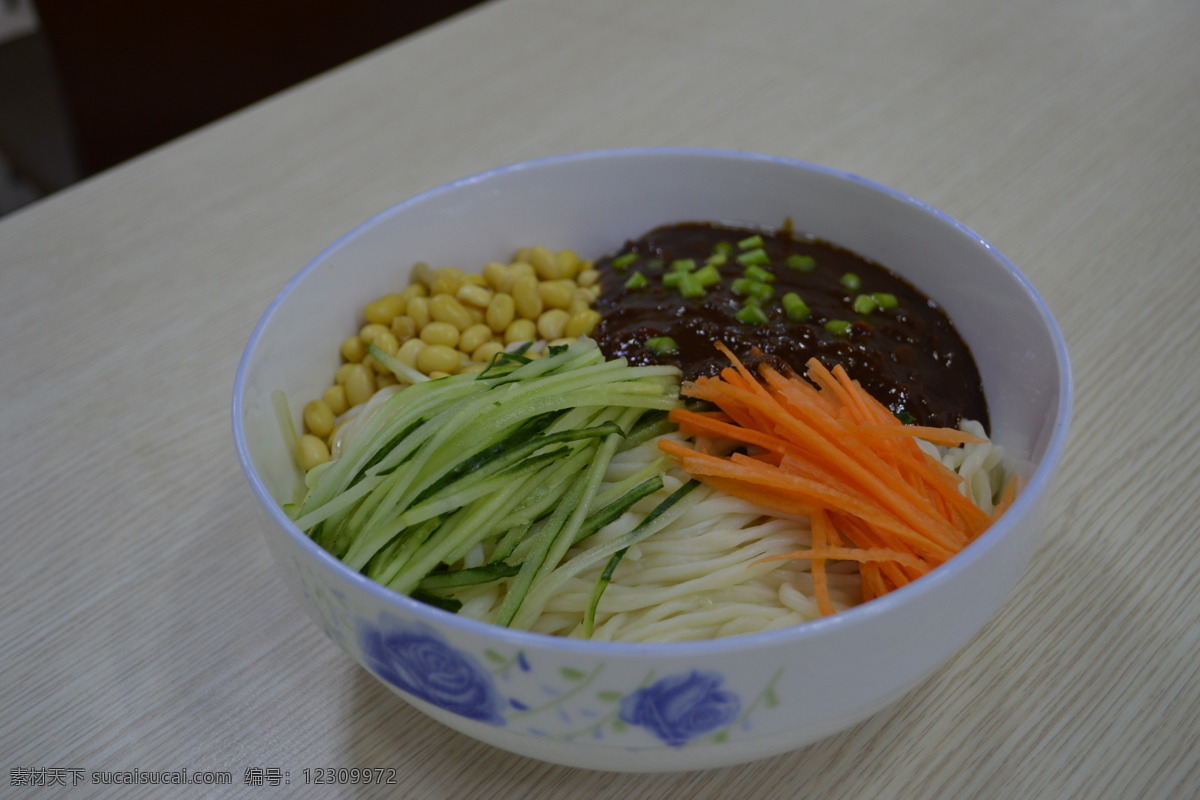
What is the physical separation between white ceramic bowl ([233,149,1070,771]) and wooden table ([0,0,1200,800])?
19cm

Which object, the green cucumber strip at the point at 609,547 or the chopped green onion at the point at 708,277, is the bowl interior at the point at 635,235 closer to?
the chopped green onion at the point at 708,277

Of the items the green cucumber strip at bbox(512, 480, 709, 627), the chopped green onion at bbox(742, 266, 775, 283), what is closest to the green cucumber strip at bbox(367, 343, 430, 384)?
the green cucumber strip at bbox(512, 480, 709, 627)

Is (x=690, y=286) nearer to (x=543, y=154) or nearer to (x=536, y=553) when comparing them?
(x=536, y=553)

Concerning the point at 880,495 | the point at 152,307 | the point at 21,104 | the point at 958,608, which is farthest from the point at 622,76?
the point at 21,104

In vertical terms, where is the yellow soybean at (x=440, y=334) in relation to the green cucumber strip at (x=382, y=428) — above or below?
below

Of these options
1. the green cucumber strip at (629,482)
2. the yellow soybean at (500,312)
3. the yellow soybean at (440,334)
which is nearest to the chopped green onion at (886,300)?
the green cucumber strip at (629,482)

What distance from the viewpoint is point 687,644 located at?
1.09m

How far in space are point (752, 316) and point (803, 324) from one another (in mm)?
99

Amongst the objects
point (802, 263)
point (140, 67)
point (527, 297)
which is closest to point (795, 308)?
point (802, 263)

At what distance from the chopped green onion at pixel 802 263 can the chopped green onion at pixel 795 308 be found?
0.46 feet

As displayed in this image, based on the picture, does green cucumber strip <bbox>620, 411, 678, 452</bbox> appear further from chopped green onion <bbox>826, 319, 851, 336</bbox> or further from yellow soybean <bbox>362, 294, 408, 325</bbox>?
yellow soybean <bbox>362, 294, 408, 325</bbox>

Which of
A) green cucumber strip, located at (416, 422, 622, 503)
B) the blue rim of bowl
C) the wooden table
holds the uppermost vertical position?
the blue rim of bowl

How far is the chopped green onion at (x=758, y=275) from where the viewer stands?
1.95 m

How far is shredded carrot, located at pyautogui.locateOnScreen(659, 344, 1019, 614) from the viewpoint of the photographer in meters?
1.35
